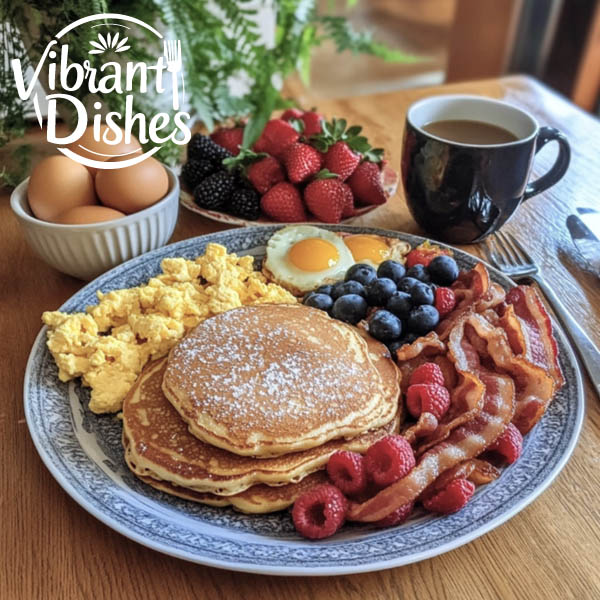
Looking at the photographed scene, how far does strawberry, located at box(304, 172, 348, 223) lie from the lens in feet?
5.08

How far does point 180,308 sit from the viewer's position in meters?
1.23

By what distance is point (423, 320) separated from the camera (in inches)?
47.3

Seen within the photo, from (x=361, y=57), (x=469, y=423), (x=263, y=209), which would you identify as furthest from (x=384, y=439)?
(x=361, y=57)

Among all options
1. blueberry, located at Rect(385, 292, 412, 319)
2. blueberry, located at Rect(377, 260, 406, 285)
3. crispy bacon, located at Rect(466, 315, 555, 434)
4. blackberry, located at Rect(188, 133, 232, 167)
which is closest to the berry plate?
blackberry, located at Rect(188, 133, 232, 167)

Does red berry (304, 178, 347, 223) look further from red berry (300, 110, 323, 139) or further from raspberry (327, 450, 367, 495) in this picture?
raspberry (327, 450, 367, 495)

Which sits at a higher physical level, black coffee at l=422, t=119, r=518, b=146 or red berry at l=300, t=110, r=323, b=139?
black coffee at l=422, t=119, r=518, b=146

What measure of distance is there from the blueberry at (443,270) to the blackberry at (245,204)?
0.52 metres

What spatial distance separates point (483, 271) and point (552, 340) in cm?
22

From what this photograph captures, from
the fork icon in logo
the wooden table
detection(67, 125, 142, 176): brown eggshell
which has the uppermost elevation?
the fork icon in logo

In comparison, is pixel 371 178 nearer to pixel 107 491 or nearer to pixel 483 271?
pixel 483 271

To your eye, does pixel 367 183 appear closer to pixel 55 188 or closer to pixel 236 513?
pixel 55 188

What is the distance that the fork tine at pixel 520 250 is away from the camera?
149 cm

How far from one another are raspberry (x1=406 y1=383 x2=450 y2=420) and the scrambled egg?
0.39m

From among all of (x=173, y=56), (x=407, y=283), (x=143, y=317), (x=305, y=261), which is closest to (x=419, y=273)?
(x=407, y=283)
